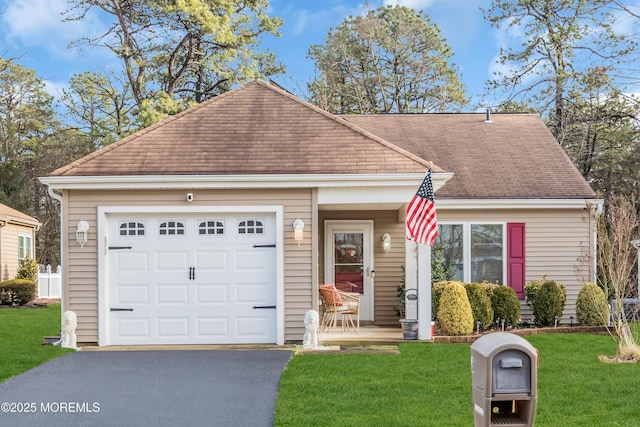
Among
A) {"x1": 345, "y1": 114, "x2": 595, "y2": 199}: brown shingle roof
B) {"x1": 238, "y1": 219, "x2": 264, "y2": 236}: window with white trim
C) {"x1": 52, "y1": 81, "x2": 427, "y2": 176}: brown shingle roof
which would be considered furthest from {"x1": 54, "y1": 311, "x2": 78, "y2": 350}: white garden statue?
{"x1": 345, "y1": 114, "x2": 595, "y2": 199}: brown shingle roof

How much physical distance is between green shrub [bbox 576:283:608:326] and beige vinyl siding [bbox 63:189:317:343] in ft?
17.6

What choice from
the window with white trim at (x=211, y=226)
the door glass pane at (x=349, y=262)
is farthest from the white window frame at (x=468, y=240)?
the window with white trim at (x=211, y=226)

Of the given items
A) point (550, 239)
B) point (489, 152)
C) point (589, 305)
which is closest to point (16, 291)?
point (489, 152)

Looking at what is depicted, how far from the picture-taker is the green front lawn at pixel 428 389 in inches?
272

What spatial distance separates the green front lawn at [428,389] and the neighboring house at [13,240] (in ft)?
55.9

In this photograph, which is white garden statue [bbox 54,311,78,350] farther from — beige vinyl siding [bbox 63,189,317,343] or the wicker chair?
the wicker chair

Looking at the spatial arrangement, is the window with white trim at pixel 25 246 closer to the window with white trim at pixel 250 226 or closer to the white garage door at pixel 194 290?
the white garage door at pixel 194 290

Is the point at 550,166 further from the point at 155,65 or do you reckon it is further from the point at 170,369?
the point at 155,65

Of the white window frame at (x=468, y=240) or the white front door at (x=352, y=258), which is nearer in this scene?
the white window frame at (x=468, y=240)

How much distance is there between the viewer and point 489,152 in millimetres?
16688

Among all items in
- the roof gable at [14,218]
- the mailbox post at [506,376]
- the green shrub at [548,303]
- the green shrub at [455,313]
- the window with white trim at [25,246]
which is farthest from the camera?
the window with white trim at [25,246]

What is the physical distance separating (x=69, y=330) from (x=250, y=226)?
128 inches

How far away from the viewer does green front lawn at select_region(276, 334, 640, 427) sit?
6914 mm

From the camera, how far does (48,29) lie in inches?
1120
